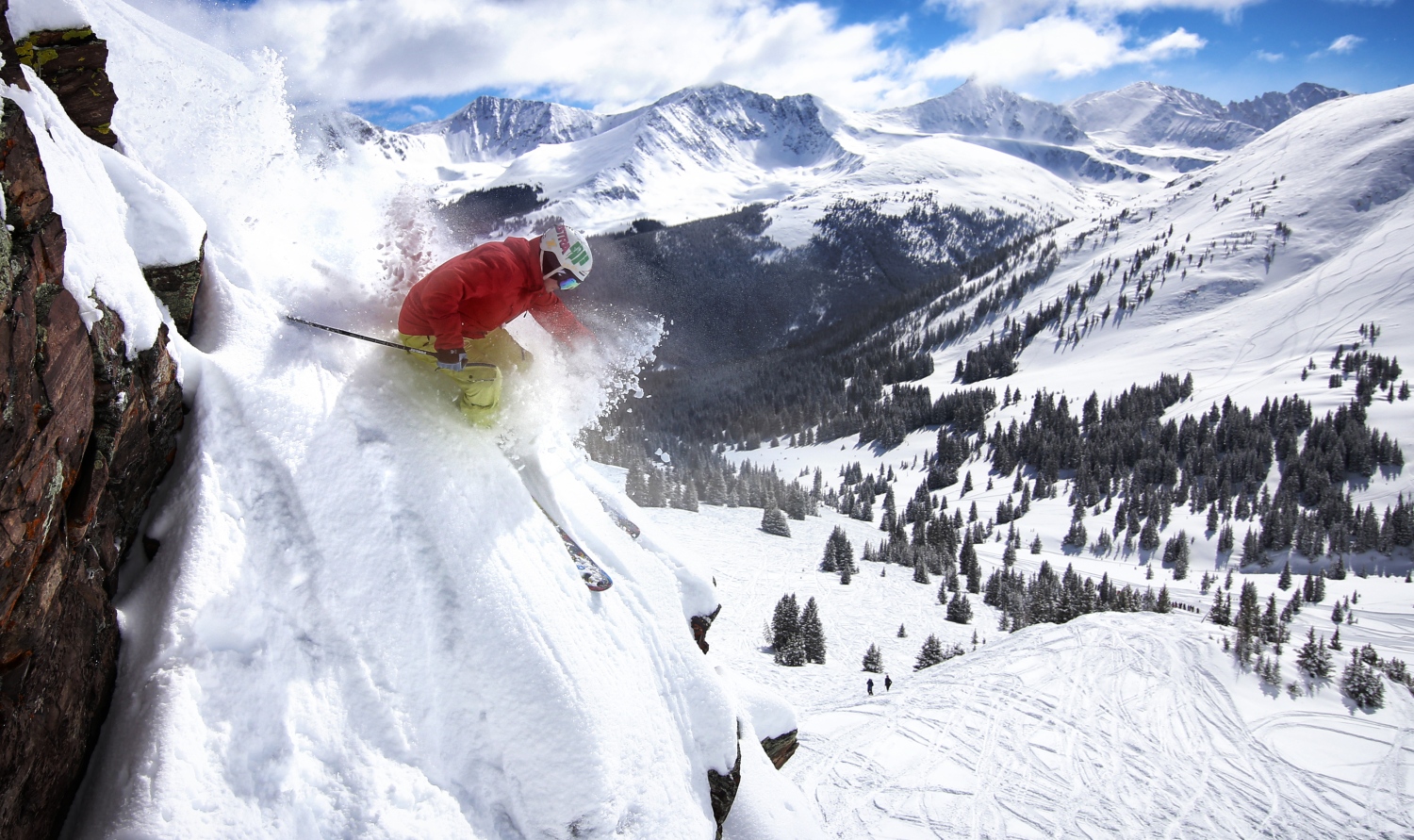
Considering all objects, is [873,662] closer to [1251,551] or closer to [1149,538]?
[1149,538]

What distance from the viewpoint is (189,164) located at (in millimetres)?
6469

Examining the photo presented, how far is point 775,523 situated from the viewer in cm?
6731

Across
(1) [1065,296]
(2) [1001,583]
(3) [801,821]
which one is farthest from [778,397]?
(3) [801,821]

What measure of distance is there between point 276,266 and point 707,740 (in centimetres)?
645

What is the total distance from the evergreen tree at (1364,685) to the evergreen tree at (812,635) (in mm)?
21422

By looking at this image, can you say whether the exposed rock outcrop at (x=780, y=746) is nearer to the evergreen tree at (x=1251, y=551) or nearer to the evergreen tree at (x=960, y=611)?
A: the evergreen tree at (x=960, y=611)

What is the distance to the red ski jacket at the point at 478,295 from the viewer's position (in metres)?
6.57

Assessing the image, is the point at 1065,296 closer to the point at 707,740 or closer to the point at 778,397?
the point at 778,397

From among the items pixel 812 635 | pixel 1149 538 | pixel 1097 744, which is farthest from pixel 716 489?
pixel 1097 744

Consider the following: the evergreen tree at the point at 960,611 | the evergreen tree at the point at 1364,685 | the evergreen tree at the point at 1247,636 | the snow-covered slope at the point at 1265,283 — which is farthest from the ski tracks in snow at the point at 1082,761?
the snow-covered slope at the point at 1265,283

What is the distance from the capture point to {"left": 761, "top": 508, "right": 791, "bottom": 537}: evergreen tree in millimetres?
66875

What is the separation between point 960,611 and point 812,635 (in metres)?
16.1

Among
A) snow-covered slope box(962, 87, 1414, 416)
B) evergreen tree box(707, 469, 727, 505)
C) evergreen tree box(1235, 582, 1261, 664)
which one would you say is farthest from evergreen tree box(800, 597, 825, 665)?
snow-covered slope box(962, 87, 1414, 416)

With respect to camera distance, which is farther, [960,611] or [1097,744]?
[960,611]
